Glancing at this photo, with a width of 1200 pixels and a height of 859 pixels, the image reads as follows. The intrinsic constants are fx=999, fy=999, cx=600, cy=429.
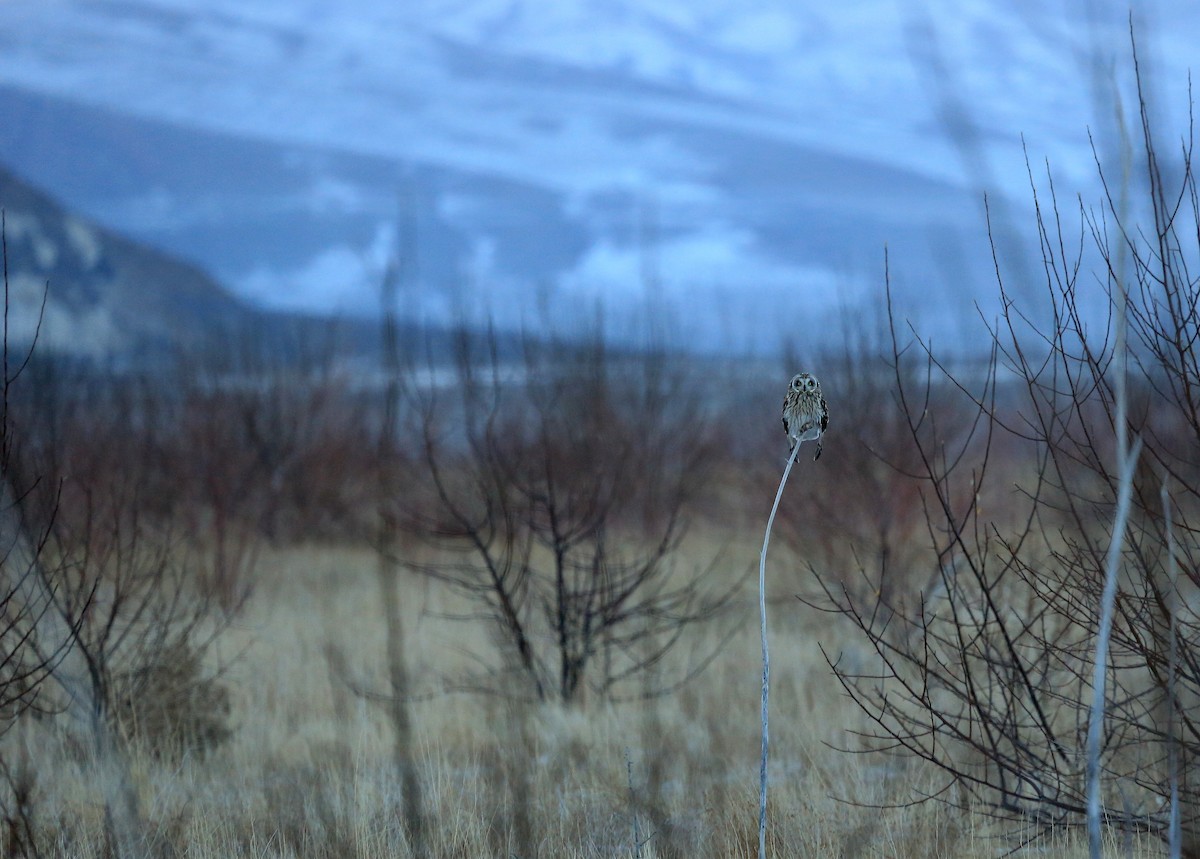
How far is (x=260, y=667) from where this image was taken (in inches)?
344

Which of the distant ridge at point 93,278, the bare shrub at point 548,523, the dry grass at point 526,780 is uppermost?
the distant ridge at point 93,278

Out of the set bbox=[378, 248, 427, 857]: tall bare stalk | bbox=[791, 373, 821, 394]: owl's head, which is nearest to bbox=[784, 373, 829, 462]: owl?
bbox=[791, 373, 821, 394]: owl's head

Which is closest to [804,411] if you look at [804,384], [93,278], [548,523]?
[804,384]

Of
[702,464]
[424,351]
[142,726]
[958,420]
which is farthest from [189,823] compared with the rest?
[702,464]

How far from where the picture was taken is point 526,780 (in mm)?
5023

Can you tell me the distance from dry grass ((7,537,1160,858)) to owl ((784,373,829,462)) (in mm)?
1404

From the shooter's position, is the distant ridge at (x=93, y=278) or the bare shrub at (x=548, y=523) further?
the distant ridge at (x=93, y=278)

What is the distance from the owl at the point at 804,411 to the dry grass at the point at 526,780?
4.61 ft

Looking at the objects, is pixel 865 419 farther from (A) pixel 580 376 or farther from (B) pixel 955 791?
(B) pixel 955 791

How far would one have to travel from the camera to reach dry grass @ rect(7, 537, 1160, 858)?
4141mm

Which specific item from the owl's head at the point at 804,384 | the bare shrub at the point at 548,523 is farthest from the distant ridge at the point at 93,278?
the owl's head at the point at 804,384

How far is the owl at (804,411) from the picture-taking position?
9.29ft

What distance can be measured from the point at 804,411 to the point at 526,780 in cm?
298

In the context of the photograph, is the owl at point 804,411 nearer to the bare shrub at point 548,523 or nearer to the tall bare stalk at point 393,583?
the tall bare stalk at point 393,583
